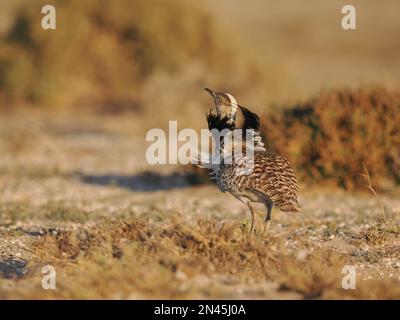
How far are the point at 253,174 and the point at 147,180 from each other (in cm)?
569

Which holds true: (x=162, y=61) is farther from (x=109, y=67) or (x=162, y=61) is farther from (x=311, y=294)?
(x=311, y=294)

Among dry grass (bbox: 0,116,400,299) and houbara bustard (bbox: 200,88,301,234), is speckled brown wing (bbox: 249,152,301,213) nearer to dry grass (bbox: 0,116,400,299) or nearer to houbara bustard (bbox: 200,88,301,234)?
houbara bustard (bbox: 200,88,301,234)

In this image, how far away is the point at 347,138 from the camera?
10602mm

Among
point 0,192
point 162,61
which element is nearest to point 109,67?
point 162,61

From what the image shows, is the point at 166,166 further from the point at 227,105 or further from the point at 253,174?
the point at 253,174

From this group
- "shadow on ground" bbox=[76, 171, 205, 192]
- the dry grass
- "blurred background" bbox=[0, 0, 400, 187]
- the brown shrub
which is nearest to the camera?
the dry grass

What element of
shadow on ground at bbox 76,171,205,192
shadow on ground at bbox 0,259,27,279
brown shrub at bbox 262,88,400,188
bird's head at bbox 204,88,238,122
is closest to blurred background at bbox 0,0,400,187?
brown shrub at bbox 262,88,400,188

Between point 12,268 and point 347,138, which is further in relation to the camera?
point 347,138

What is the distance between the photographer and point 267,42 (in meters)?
33.4

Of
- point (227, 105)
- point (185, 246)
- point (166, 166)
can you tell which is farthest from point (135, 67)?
point (185, 246)

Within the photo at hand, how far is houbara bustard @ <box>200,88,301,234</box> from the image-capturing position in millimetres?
6223

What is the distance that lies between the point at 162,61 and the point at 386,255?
48.1 feet

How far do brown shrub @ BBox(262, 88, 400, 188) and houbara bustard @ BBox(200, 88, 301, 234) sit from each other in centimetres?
408

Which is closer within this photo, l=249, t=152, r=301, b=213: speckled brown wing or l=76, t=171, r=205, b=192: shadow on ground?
l=249, t=152, r=301, b=213: speckled brown wing
